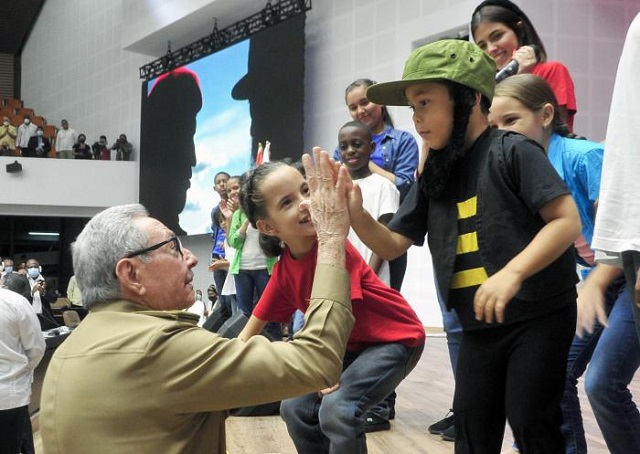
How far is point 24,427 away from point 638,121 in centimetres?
407

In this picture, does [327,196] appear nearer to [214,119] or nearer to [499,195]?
[499,195]

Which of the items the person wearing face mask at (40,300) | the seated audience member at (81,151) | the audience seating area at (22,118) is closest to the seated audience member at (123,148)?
the seated audience member at (81,151)

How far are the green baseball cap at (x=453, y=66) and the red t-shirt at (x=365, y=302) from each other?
1.92 ft

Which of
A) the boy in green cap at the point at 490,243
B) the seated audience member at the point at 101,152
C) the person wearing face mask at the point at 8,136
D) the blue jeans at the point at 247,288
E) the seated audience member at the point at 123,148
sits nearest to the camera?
the boy in green cap at the point at 490,243

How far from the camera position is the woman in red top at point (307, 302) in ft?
6.70

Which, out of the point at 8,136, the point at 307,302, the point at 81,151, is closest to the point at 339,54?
the point at 81,151

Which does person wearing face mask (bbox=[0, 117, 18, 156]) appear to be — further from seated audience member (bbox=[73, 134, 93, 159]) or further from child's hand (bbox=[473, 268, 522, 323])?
child's hand (bbox=[473, 268, 522, 323])

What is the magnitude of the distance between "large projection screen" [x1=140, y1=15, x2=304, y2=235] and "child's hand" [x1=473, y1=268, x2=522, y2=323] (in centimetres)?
869

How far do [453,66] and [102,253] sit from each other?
0.90 metres

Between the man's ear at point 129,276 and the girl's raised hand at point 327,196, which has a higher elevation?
the girl's raised hand at point 327,196

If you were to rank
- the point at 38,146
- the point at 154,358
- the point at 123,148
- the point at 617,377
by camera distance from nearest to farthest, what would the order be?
the point at 154,358
the point at 617,377
the point at 123,148
the point at 38,146

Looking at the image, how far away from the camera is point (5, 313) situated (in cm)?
420

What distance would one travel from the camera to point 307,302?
2.17m

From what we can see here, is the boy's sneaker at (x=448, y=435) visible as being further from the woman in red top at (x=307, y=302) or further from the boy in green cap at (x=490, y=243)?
the boy in green cap at (x=490, y=243)
